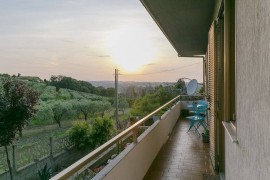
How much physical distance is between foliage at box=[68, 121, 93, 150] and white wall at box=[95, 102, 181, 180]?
766cm

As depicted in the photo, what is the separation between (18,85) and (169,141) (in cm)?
1044

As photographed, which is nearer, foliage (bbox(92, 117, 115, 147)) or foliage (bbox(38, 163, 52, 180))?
foliage (bbox(38, 163, 52, 180))

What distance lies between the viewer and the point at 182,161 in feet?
13.4

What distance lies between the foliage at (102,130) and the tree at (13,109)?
3.66m

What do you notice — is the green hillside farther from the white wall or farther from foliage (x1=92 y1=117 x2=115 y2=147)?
the white wall

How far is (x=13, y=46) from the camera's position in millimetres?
19219

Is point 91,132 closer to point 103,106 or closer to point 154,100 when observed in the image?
point 154,100

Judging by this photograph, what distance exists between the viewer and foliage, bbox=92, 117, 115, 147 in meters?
12.5

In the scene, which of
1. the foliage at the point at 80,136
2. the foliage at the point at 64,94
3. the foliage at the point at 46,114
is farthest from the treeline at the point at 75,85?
the foliage at the point at 80,136

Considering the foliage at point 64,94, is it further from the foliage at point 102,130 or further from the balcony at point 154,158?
the balcony at point 154,158

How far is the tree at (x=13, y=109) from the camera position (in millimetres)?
12336

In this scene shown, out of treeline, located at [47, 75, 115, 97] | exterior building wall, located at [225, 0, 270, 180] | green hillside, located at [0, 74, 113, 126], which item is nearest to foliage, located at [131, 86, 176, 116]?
green hillside, located at [0, 74, 113, 126]

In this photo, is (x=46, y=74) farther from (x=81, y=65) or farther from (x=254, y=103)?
(x=254, y=103)

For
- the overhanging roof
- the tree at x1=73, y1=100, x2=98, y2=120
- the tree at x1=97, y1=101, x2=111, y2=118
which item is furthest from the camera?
the tree at x1=97, y1=101, x2=111, y2=118
